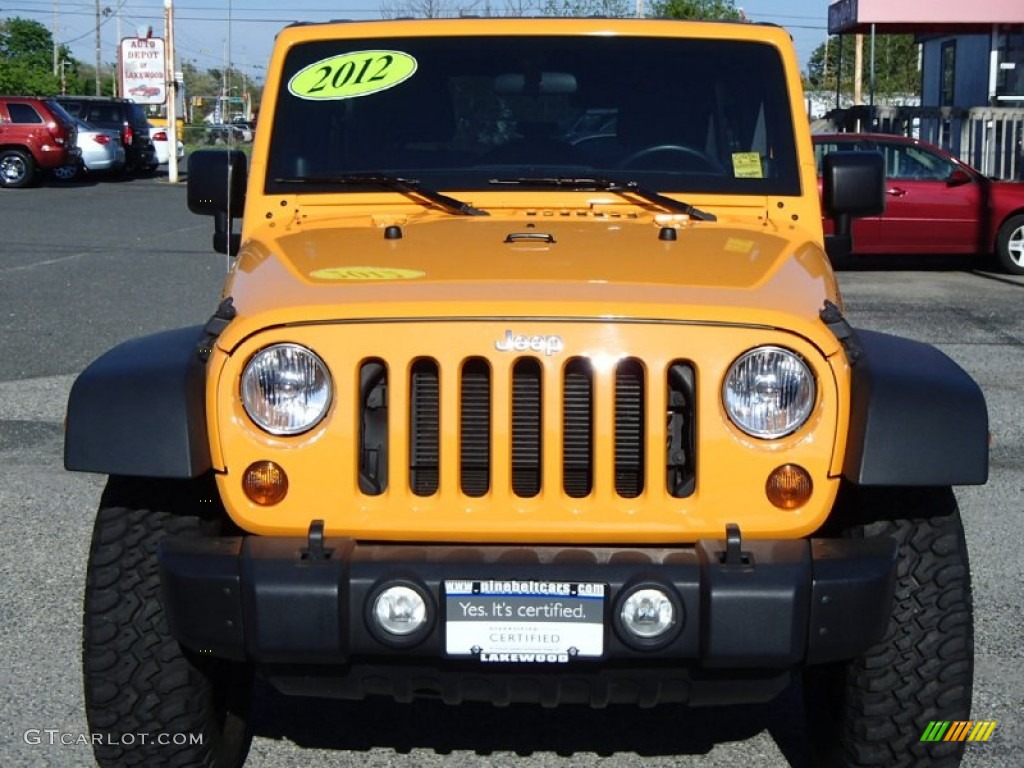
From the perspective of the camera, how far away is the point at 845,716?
12.5ft

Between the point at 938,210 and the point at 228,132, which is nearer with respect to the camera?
the point at 228,132

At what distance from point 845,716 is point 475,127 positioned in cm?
212

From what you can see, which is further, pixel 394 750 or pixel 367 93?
pixel 367 93

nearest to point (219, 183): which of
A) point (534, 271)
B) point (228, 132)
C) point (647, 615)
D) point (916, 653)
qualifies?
point (228, 132)

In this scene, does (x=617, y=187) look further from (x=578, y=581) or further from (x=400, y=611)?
(x=400, y=611)

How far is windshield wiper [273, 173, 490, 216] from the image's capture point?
4.76 metres

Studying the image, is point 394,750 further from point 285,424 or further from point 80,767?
point 285,424

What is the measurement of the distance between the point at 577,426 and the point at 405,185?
4.70 ft

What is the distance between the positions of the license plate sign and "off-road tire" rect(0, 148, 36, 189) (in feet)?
100

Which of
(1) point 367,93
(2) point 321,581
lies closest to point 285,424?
(2) point 321,581

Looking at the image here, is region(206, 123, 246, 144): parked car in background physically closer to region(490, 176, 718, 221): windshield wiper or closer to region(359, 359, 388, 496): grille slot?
region(490, 176, 718, 221): windshield wiper

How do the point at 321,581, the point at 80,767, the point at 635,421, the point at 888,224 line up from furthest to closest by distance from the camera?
the point at 888,224, the point at 80,767, the point at 635,421, the point at 321,581

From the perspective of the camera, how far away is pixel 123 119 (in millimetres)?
37938

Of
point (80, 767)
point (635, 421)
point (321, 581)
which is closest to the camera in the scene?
point (321, 581)
